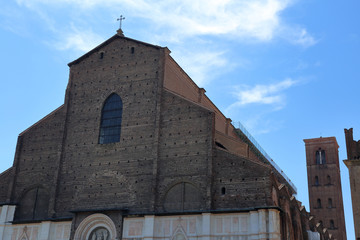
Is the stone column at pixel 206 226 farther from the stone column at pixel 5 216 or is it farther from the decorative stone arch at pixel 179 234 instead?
the stone column at pixel 5 216

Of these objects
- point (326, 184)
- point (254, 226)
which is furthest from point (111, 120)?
point (326, 184)

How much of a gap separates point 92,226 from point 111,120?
4.85 m

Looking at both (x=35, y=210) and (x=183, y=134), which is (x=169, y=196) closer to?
(x=183, y=134)

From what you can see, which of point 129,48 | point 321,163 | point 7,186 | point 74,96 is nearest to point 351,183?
point 129,48

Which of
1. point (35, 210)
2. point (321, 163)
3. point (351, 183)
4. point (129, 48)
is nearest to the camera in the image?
point (351, 183)

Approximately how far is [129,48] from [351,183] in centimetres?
1170

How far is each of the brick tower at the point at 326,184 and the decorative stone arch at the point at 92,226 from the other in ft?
72.0

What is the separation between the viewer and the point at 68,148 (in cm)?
2197

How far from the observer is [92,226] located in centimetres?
1975

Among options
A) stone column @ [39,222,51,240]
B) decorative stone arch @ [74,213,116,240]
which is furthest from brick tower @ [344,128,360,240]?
stone column @ [39,222,51,240]

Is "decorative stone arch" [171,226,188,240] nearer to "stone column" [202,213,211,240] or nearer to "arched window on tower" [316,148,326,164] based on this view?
"stone column" [202,213,211,240]

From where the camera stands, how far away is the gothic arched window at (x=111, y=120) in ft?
70.5

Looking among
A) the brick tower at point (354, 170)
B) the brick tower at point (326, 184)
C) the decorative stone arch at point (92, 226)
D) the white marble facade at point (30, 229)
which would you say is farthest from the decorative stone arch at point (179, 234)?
the brick tower at point (326, 184)

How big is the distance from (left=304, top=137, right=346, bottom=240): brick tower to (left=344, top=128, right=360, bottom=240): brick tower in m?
20.1
